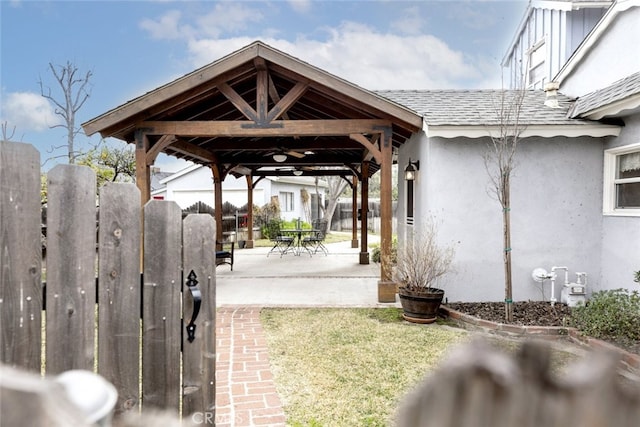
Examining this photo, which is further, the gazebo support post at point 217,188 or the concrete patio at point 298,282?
the gazebo support post at point 217,188

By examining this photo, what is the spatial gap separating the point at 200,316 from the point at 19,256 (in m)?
0.86

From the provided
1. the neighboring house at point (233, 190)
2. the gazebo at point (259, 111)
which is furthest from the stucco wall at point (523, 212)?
the neighboring house at point (233, 190)

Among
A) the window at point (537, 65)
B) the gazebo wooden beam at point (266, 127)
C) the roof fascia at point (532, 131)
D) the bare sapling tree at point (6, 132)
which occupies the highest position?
the window at point (537, 65)

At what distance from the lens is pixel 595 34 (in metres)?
7.08

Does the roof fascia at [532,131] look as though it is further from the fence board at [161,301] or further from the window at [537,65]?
the window at [537,65]

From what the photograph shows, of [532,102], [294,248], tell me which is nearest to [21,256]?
[532,102]

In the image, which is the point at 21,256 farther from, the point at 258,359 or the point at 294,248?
the point at 294,248

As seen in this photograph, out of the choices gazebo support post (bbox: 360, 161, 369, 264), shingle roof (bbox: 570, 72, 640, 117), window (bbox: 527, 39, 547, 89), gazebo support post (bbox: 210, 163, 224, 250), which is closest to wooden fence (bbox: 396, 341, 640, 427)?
Result: shingle roof (bbox: 570, 72, 640, 117)

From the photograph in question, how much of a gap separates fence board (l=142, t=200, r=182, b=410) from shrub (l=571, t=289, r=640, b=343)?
16.6 feet

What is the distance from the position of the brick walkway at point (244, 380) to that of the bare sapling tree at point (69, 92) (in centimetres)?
1736

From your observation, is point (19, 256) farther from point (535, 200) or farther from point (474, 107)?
point (474, 107)

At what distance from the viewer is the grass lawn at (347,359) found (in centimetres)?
335

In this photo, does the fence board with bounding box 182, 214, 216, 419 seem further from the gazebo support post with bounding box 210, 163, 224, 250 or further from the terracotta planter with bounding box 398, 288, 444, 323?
the gazebo support post with bounding box 210, 163, 224, 250

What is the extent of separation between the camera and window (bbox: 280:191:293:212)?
24.3 m
